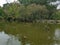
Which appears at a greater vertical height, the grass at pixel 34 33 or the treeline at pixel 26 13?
the grass at pixel 34 33

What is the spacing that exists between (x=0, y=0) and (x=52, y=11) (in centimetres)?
708

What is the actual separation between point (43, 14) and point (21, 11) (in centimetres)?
260

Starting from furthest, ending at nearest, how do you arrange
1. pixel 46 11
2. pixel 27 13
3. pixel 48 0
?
pixel 48 0 → pixel 46 11 → pixel 27 13

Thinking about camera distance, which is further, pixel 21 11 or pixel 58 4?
pixel 58 4

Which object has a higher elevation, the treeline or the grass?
the grass

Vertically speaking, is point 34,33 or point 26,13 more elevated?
point 34,33

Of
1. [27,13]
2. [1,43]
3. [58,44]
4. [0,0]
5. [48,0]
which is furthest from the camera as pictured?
[48,0]

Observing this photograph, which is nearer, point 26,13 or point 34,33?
point 34,33

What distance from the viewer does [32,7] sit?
24359 mm

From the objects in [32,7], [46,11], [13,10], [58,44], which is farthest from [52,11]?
[58,44]

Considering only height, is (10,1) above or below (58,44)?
below

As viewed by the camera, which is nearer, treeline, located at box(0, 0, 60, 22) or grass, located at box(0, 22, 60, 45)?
grass, located at box(0, 22, 60, 45)

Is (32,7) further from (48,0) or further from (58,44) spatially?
(58,44)

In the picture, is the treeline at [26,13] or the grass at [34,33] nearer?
the grass at [34,33]
